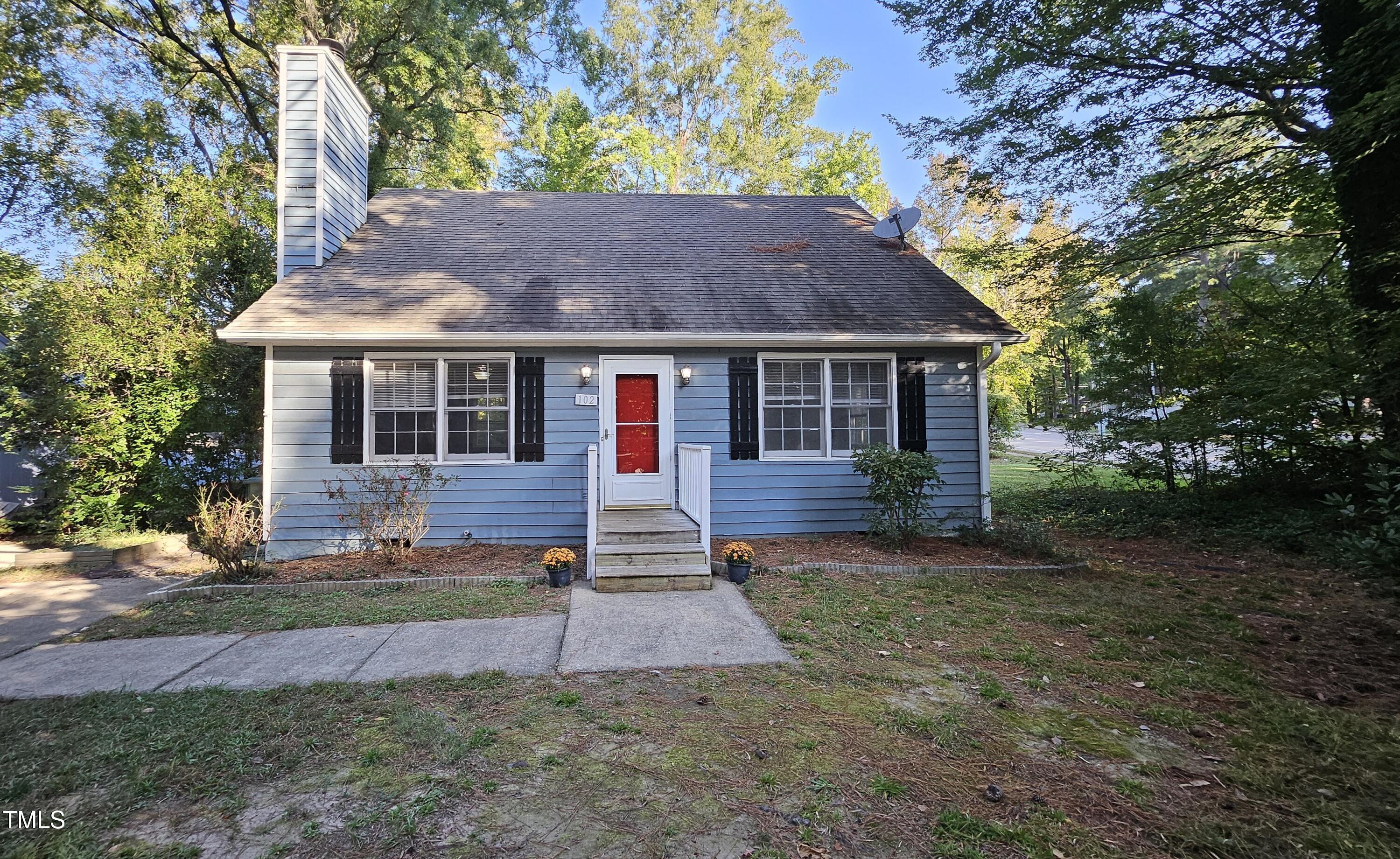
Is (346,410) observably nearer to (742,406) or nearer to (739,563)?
(742,406)

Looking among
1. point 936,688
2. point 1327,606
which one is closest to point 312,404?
point 936,688

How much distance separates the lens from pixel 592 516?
5.82m

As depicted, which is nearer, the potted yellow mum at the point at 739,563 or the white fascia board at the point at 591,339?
the potted yellow mum at the point at 739,563

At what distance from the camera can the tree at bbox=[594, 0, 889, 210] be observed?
2095cm

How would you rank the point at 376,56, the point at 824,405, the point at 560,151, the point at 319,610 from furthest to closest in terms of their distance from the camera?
the point at 560,151, the point at 376,56, the point at 824,405, the point at 319,610

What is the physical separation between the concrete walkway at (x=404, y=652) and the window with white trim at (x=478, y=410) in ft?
10.1

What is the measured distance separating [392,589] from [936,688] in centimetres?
499

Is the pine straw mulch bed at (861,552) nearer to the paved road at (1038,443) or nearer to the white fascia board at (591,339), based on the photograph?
the white fascia board at (591,339)

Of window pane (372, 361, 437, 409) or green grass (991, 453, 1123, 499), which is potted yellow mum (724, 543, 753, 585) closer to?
window pane (372, 361, 437, 409)

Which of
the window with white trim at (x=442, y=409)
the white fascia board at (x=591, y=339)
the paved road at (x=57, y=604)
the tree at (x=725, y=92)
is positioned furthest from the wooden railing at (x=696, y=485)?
the tree at (x=725, y=92)

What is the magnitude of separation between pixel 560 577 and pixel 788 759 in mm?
3489

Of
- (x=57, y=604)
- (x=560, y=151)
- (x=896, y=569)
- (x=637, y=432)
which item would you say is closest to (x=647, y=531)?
(x=637, y=432)

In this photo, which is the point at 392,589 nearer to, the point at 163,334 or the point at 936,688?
the point at 936,688

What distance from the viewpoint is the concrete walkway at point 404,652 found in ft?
11.7
